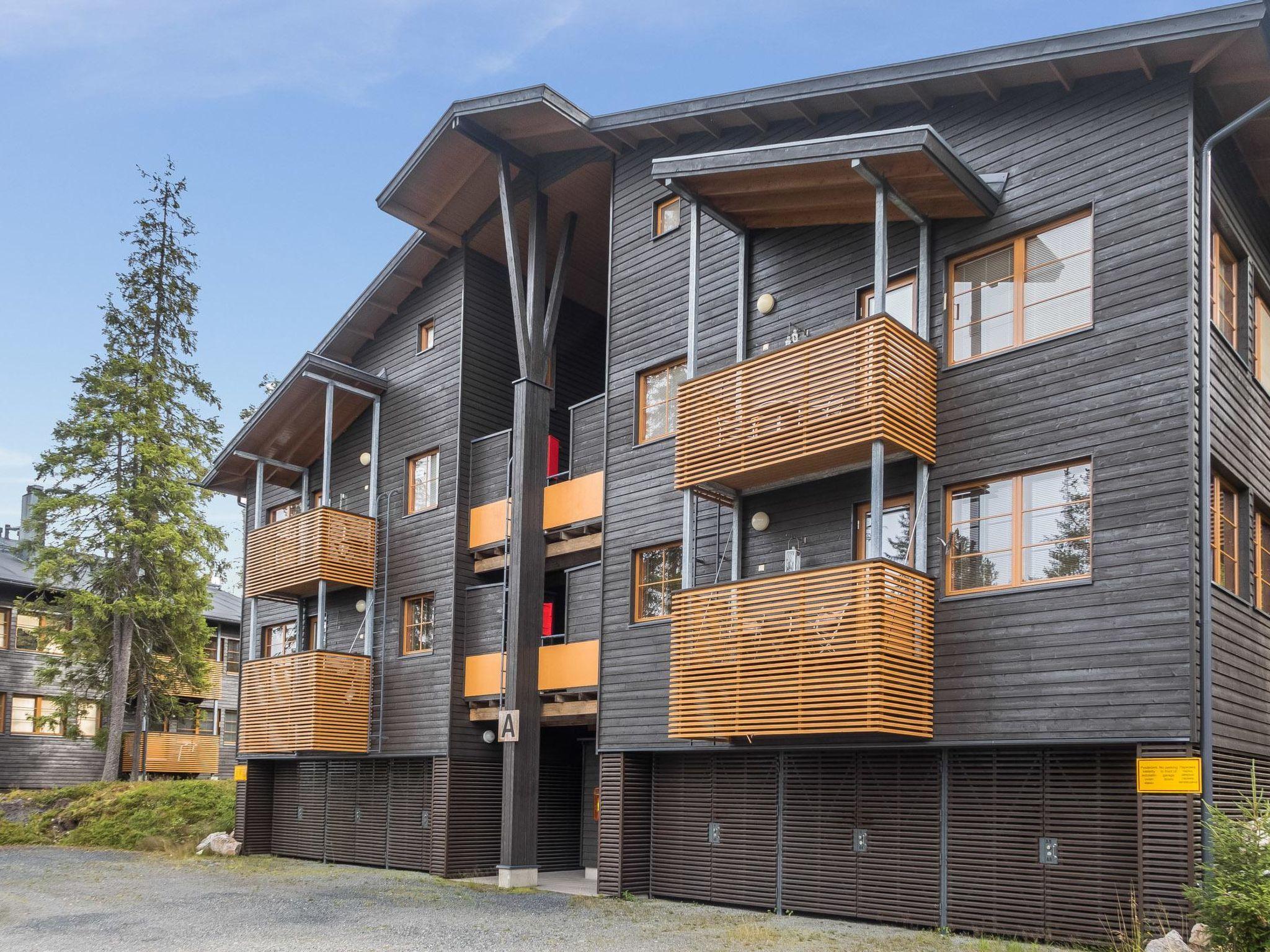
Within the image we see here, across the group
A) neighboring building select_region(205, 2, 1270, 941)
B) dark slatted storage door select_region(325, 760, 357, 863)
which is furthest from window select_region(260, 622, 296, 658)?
neighboring building select_region(205, 2, 1270, 941)

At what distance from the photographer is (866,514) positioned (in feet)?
50.5

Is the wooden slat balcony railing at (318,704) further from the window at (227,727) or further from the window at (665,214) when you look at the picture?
the window at (227,727)

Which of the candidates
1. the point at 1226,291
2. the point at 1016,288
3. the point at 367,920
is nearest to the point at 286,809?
the point at 367,920

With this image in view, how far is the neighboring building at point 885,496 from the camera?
42.4 feet

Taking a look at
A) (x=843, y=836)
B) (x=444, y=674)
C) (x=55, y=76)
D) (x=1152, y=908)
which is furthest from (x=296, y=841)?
(x=55, y=76)

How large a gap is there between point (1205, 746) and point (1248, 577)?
3.16 metres

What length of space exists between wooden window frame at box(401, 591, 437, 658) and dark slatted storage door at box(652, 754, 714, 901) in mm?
5974

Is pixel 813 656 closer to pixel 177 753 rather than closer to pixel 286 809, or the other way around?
pixel 286 809

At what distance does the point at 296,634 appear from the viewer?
25.9 meters

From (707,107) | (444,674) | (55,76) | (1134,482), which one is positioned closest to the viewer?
(1134,482)

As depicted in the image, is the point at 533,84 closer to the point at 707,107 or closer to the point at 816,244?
the point at 707,107

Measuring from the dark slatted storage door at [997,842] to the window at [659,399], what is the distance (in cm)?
662

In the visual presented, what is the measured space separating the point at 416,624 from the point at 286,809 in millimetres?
5467

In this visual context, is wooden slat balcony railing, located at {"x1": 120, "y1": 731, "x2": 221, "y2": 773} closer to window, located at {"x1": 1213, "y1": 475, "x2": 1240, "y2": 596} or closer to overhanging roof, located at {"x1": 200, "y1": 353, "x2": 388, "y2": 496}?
overhanging roof, located at {"x1": 200, "y1": 353, "x2": 388, "y2": 496}
